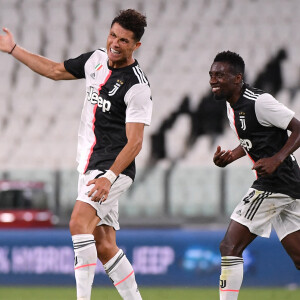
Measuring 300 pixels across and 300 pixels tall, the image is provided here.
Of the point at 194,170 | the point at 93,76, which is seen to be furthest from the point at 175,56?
the point at 93,76

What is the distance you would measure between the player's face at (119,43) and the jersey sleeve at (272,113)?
3.36ft

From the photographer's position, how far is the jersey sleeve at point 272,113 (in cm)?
603

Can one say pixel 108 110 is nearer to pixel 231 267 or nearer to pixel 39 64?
pixel 39 64

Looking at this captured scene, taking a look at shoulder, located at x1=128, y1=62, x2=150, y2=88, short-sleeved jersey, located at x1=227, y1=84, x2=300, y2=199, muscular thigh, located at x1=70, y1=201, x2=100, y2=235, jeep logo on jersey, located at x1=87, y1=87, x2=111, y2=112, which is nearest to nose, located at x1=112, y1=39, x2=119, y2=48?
shoulder, located at x1=128, y1=62, x2=150, y2=88

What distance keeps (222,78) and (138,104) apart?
76 centimetres

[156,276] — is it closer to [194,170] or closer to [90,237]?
[194,170]

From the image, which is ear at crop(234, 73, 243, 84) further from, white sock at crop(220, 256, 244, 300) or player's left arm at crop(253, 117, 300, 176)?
white sock at crop(220, 256, 244, 300)

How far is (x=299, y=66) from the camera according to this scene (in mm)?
15680

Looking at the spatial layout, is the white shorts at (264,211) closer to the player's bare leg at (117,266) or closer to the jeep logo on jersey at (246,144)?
the jeep logo on jersey at (246,144)

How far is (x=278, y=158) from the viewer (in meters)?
5.90

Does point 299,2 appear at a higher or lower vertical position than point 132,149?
higher

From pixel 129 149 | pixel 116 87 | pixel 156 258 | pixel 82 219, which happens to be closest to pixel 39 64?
pixel 116 87

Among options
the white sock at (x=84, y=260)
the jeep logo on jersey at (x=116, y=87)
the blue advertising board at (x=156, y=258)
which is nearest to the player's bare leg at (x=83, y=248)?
the white sock at (x=84, y=260)

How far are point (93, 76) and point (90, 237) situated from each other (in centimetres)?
120
